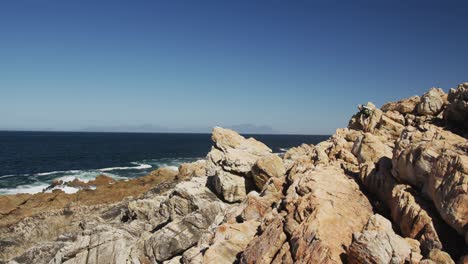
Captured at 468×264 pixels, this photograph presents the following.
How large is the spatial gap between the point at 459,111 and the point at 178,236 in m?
20.7

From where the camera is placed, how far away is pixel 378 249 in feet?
48.2

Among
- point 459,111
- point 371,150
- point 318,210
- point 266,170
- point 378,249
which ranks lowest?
point 378,249

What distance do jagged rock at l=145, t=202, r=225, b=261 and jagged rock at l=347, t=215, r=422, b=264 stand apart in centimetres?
1297

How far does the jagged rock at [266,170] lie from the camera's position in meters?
30.6

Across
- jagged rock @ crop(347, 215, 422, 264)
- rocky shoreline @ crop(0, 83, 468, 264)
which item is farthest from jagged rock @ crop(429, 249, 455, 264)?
jagged rock @ crop(347, 215, 422, 264)

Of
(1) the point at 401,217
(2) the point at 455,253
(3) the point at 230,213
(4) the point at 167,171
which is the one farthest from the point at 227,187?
(4) the point at 167,171

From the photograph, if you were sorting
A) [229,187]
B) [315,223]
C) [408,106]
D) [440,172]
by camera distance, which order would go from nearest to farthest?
[440,172], [315,223], [229,187], [408,106]

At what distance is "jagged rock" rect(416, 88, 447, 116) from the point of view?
28.5 metres

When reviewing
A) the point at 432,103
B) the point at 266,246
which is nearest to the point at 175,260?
the point at 266,246

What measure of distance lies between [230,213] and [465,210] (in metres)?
15.3

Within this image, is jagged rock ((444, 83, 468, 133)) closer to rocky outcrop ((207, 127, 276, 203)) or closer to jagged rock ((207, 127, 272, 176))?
rocky outcrop ((207, 127, 276, 203))

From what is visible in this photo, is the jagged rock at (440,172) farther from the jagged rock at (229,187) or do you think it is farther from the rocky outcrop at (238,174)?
the jagged rock at (229,187)

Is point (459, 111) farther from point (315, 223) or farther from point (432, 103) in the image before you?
point (315, 223)

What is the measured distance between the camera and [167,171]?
65.7 meters
